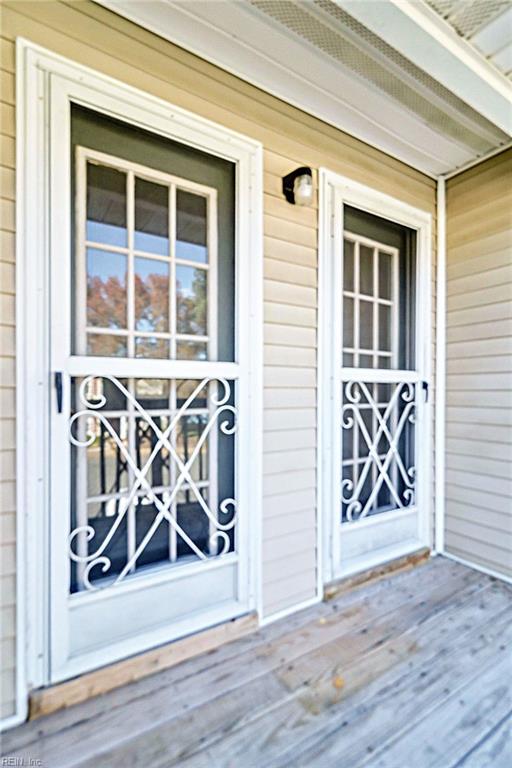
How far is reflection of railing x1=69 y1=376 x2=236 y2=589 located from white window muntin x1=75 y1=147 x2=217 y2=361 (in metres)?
0.20

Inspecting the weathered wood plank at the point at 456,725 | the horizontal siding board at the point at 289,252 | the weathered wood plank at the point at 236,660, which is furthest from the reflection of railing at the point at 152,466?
the weathered wood plank at the point at 456,725

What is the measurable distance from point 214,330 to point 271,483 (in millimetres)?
809

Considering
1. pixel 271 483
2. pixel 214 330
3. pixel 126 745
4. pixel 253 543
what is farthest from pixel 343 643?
pixel 214 330

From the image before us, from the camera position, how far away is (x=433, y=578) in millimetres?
2279

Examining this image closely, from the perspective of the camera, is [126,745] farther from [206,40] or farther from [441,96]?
[441,96]

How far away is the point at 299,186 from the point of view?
1.83 meters

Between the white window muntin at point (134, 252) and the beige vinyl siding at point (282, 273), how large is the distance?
275 mm

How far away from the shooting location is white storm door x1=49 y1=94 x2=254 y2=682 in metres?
1.43

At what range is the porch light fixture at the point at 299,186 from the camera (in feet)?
5.96

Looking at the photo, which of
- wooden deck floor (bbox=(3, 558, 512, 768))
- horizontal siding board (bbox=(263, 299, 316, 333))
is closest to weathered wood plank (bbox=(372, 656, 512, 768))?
wooden deck floor (bbox=(3, 558, 512, 768))

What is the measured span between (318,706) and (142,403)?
1329 mm

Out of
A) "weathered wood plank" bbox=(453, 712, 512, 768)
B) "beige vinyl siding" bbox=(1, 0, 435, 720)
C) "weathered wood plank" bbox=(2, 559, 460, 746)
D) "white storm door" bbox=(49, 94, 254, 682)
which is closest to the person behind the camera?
"weathered wood plank" bbox=(453, 712, 512, 768)

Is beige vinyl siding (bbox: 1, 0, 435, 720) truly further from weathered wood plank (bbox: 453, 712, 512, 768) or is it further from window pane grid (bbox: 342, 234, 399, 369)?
weathered wood plank (bbox: 453, 712, 512, 768)

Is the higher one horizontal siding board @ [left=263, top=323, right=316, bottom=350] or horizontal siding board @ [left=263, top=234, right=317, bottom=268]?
horizontal siding board @ [left=263, top=234, right=317, bottom=268]
